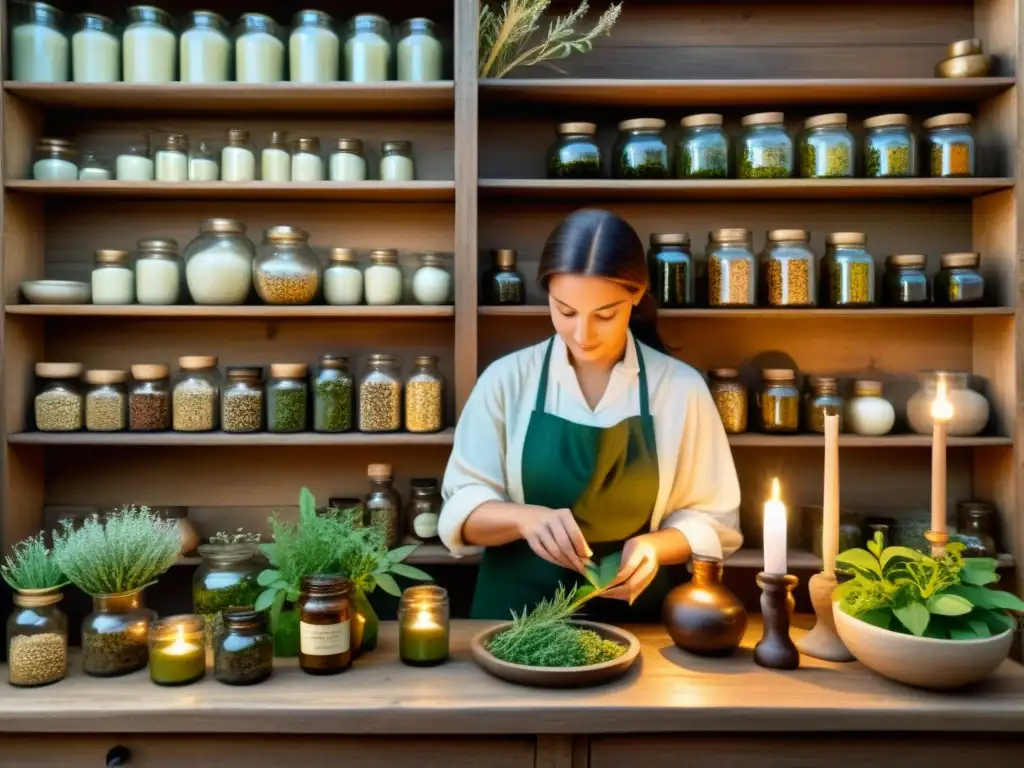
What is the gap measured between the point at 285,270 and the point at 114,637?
0.99 metres

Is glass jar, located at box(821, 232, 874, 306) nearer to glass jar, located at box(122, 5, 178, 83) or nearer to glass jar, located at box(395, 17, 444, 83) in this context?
glass jar, located at box(395, 17, 444, 83)

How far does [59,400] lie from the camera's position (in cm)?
201

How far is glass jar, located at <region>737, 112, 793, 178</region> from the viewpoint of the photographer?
202 centimetres

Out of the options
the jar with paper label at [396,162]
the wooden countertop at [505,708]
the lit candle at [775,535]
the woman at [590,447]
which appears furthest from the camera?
the jar with paper label at [396,162]

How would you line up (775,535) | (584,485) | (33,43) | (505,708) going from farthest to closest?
(33,43)
(584,485)
(775,535)
(505,708)

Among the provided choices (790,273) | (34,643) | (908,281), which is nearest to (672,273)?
(790,273)

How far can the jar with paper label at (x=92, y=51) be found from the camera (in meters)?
2.02

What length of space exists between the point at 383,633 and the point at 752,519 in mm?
1118

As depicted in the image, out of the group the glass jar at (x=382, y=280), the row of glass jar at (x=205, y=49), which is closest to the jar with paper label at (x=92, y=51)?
the row of glass jar at (x=205, y=49)

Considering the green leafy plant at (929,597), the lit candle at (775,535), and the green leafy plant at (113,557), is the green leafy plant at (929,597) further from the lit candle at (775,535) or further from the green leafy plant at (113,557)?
the green leafy plant at (113,557)

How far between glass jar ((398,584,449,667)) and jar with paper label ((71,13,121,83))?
1597 millimetres

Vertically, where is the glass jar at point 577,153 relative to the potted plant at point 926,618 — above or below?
above

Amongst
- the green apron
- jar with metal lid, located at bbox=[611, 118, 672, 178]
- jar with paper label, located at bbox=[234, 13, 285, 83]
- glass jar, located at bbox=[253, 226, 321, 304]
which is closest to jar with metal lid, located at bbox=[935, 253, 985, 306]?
jar with metal lid, located at bbox=[611, 118, 672, 178]

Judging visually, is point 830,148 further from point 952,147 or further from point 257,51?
point 257,51
